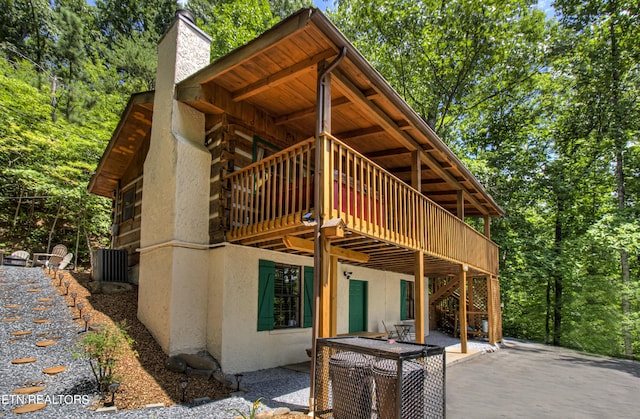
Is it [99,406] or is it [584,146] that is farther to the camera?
[584,146]

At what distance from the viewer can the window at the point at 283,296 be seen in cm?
749

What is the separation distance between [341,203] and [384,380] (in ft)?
8.82

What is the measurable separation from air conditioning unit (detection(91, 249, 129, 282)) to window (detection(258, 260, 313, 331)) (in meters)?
4.59

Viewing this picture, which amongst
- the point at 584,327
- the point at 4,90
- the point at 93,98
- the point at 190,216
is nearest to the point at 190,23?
the point at 190,216

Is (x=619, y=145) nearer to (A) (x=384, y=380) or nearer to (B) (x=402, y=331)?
(B) (x=402, y=331)

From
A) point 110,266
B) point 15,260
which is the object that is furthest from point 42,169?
point 110,266

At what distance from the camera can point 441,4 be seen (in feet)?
62.6

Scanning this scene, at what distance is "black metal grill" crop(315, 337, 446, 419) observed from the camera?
3729mm

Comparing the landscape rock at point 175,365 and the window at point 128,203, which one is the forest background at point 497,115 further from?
the landscape rock at point 175,365

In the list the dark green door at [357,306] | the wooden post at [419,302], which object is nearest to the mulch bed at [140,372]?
the wooden post at [419,302]

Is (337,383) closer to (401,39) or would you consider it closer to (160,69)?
(160,69)

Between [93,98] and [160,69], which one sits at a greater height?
[93,98]

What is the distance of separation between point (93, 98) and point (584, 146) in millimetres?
24690

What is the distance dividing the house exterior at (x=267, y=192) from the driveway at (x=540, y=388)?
1590 mm
